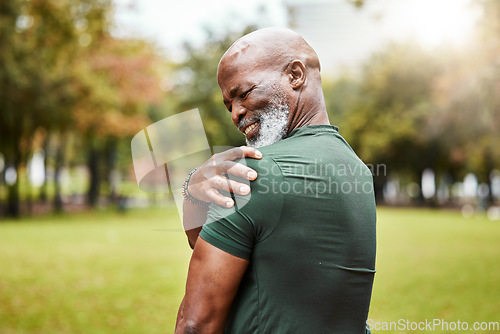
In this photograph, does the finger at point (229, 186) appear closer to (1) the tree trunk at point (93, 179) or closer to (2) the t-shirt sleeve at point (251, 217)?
(2) the t-shirt sleeve at point (251, 217)

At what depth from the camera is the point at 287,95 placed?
1820 mm

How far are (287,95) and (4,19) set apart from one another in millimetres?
21638

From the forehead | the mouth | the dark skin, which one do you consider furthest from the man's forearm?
the forehead

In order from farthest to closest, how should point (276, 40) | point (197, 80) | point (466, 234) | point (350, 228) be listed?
point (197, 80)
point (466, 234)
point (276, 40)
point (350, 228)

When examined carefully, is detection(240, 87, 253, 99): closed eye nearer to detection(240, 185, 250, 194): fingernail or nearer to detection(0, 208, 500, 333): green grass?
detection(240, 185, 250, 194): fingernail

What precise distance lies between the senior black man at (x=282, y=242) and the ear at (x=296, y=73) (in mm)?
117

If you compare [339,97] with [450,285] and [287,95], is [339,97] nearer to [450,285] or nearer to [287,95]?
[450,285]

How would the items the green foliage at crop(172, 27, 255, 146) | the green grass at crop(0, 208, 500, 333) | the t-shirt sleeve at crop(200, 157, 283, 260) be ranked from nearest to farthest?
1. the t-shirt sleeve at crop(200, 157, 283, 260)
2. the green grass at crop(0, 208, 500, 333)
3. the green foliage at crop(172, 27, 255, 146)

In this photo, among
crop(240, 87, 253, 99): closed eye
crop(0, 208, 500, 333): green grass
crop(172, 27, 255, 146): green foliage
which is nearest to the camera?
crop(240, 87, 253, 99): closed eye

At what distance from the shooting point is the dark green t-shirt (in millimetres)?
1491

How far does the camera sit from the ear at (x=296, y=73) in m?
1.82

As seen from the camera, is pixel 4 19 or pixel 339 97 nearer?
pixel 4 19

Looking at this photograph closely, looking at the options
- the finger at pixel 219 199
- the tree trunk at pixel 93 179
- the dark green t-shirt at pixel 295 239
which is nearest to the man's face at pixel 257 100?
the dark green t-shirt at pixel 295 239

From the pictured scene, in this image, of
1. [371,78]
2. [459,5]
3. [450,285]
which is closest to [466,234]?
[450,285]
